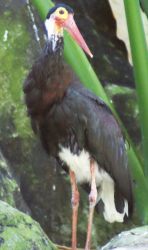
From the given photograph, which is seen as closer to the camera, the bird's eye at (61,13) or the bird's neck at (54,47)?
the bird's neck at (54,47)

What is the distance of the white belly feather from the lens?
4.11 meters

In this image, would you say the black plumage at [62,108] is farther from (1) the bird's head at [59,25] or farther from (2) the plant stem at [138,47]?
(2) the plant stem at [138,47]

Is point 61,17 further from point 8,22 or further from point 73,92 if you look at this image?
point 8,22

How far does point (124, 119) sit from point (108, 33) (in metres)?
0.88

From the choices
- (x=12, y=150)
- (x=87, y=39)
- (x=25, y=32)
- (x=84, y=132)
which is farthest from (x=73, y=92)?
(x=87, y=39)

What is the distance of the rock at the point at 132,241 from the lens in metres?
3.18

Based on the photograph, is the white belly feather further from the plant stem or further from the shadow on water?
the shadow on water

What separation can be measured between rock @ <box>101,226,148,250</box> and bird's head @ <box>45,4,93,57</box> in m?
0.97

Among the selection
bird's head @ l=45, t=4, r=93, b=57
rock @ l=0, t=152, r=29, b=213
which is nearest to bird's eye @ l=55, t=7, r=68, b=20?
bird's head @ l=45, t=4, r=93, b=57

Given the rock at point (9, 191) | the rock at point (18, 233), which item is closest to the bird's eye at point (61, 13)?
the rock at point (9, 191)

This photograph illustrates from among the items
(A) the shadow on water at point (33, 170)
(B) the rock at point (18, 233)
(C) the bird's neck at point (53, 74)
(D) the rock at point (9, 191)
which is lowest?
(A) the shadow on water at point (33, 170)

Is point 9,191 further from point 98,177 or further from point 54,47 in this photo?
point 54,47

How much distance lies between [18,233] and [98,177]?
1.58 m

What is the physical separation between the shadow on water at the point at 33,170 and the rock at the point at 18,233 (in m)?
2.42
